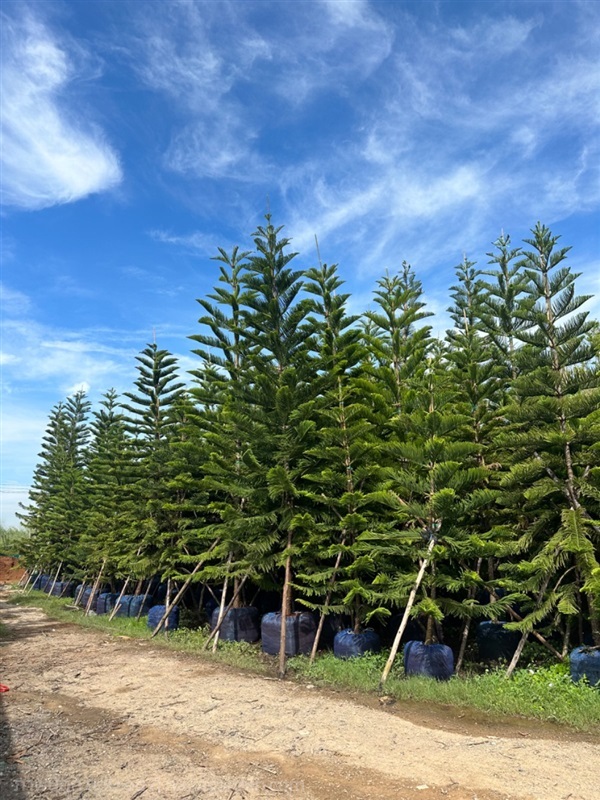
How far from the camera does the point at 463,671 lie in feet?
22.0

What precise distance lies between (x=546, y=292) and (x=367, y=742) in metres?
5.55

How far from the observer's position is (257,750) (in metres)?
4.36

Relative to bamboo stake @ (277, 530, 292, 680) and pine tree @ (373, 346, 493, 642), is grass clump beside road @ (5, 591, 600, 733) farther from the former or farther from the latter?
pine tree @ (373, 346, 493, 642)

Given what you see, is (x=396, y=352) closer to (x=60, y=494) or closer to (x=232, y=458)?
(x=232, y=458)

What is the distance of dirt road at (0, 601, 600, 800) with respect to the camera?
363cm

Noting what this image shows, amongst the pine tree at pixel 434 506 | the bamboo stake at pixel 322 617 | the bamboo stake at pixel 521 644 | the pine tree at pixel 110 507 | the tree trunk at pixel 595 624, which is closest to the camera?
the tree trunk at pixel 595 624

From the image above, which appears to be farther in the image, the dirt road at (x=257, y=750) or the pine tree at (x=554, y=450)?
the pine tree at (x=554, y=450)

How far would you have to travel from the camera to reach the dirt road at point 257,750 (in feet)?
11.9

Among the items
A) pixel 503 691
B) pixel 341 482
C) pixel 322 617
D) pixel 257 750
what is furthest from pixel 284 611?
pixel 257 750

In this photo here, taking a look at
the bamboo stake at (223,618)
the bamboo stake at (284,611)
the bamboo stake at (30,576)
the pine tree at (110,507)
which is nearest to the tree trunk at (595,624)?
the bamboo stake at (284,611)

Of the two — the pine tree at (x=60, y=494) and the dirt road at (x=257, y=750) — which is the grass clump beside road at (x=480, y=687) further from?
the pine tree at (x=60, y=494)

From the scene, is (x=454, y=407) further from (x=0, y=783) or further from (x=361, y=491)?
(x=0, y=783)

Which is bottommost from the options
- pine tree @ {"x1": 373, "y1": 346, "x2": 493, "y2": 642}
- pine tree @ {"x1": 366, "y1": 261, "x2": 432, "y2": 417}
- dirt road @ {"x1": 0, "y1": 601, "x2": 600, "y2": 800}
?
dirt road @ {"x1": 0, "y1": 601, "x2": 600, "y2": 800}

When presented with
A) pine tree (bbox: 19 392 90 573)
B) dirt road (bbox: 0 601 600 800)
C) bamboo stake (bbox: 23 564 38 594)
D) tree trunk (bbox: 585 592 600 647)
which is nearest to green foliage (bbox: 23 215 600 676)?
tree trunk (bbox: 585 592 600 647)
